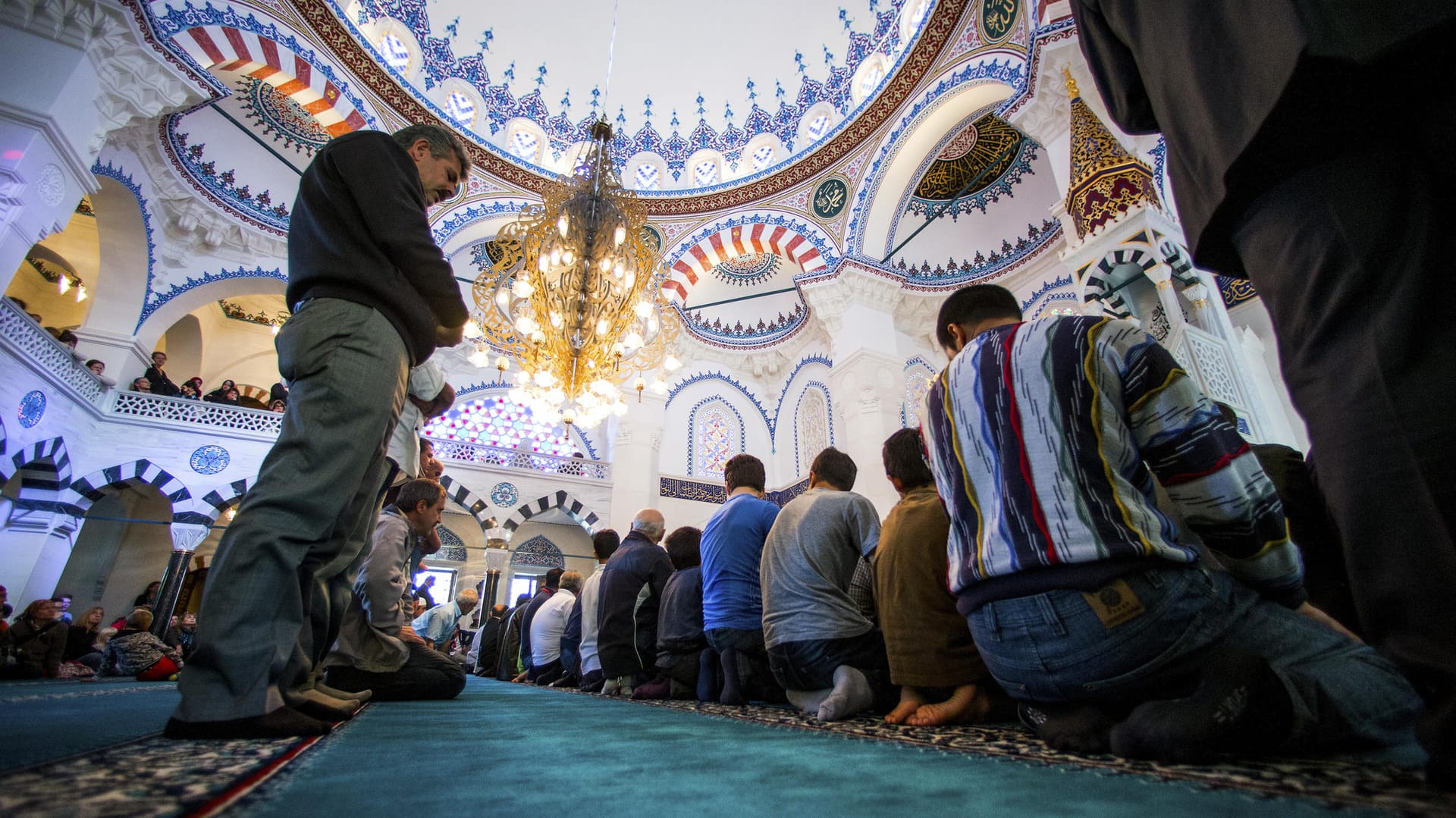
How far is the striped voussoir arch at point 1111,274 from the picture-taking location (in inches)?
162

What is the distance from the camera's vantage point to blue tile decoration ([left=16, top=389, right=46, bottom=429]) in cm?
611

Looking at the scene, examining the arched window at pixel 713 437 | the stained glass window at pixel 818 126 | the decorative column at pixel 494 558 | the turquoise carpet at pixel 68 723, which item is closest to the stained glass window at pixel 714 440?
the arched window at pixel 713 437

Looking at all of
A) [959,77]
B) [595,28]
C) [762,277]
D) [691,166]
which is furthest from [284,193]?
[959,77]

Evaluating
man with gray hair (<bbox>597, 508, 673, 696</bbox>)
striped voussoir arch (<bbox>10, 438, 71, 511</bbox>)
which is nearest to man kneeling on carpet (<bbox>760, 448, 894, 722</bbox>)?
man with gray hair (<bbox>597, 508, 673, 696</bbox>)

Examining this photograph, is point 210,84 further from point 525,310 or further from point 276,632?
point 276,632

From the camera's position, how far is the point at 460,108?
29.6 feet

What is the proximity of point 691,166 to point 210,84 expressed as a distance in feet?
20.5

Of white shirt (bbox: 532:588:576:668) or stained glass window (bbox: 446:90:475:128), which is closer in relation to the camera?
white shirt (bbox: 532:588:576:668)

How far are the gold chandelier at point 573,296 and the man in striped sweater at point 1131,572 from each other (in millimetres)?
4709

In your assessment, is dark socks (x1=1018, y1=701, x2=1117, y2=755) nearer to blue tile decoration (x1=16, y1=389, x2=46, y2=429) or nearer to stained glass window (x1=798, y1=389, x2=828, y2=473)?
stained glass window (x1=798, y1=389, x2=828, y2=473)

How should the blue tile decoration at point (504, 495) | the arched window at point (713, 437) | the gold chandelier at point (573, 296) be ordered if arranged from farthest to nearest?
1. the arched window at point (713, 437)
2. the blue tile decoration at point (504, 495)
3. the gold chandelier at point (573, 296)

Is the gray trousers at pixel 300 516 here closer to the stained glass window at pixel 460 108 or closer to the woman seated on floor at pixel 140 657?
the woman seated on floor at pixel 140 657

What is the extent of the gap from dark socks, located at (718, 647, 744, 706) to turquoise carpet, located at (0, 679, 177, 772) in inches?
64.7

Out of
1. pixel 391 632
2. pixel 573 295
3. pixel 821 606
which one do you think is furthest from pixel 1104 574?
pixel 573 295
